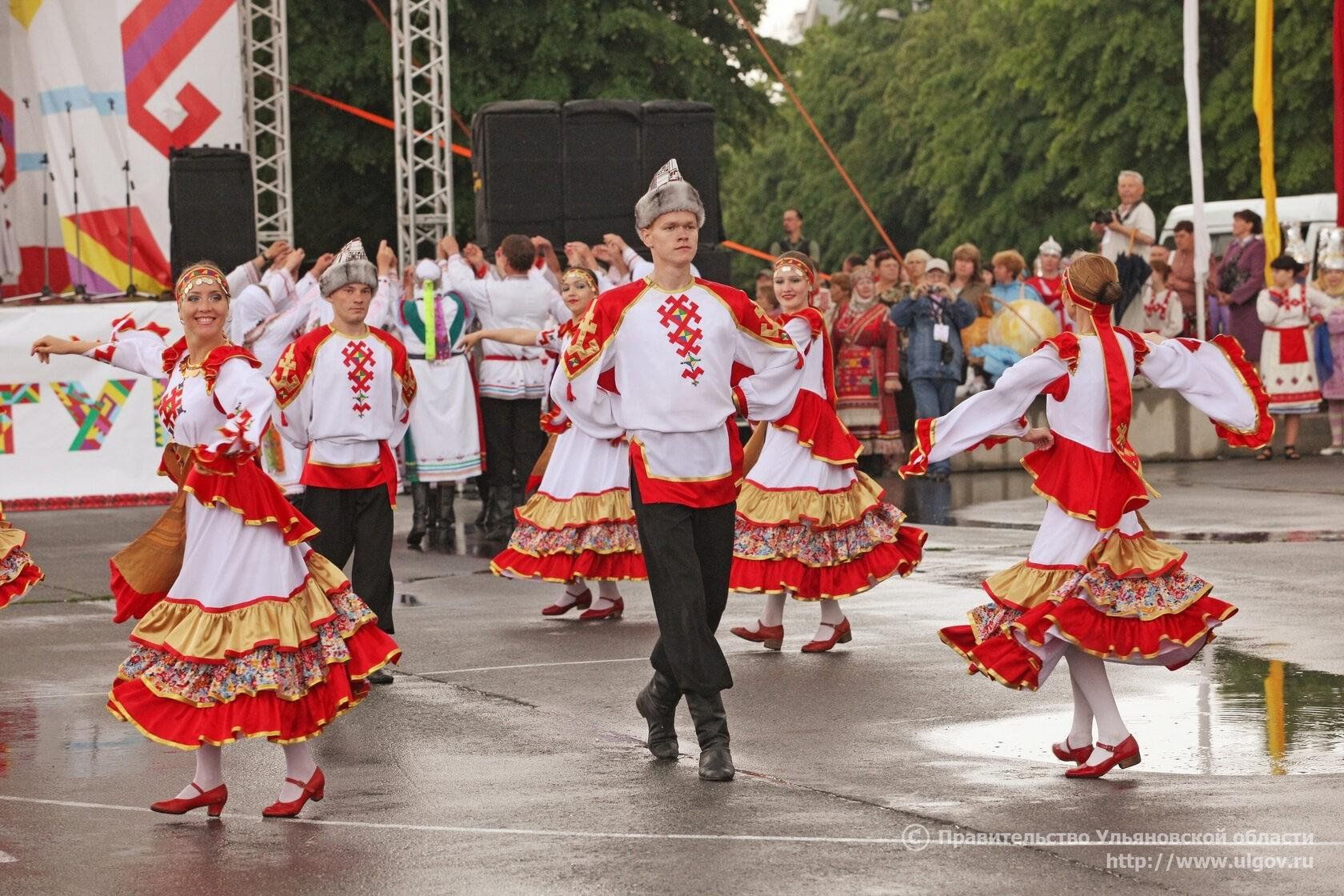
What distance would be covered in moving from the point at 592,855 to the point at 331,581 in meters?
1.56

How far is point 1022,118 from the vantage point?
44.2 meters

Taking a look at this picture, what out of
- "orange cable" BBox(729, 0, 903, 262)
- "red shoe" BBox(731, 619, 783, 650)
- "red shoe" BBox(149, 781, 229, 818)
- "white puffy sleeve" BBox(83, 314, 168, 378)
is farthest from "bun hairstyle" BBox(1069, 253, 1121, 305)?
"orange cable" BBox(729, 0, 903, 262)

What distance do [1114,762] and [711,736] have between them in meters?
1.33

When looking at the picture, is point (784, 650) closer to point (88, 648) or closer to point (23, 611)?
point (88, 648)

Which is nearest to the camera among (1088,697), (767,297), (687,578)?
A: (1088,697)

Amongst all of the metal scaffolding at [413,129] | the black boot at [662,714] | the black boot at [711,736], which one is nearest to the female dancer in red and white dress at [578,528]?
the black boot at [662,714]

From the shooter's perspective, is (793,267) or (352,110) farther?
(352,110)

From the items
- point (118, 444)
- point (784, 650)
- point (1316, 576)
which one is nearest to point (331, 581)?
point (784, 650)

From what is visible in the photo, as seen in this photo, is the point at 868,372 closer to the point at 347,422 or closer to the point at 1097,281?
the point at 347,422

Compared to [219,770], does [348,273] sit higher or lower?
higher

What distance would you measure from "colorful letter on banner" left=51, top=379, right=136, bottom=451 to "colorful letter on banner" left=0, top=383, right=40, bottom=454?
10.0 inches

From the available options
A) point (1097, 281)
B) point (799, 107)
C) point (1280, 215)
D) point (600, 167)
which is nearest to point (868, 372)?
point (600, 167)

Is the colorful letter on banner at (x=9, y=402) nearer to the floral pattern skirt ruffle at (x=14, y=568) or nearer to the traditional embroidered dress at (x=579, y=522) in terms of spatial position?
the traditional embroidered dress at (x=579, y=522)

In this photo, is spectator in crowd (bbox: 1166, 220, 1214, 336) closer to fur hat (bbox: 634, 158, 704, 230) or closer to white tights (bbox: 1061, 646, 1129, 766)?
fur hat (bbox: 634, 158, 704, 230)
